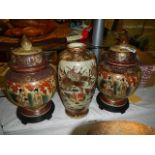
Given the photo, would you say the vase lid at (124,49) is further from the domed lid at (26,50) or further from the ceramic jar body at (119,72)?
the domed lid at (26,50)

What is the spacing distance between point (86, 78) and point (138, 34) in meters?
1.34

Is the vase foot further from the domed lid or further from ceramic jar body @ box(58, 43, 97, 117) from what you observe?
the domed lid

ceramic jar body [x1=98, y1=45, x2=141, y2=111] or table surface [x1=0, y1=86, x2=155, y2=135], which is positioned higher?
ceramic jar body [x1=98, y1=45, x2=141, y2=111]

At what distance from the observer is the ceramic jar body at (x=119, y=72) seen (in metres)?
0.74

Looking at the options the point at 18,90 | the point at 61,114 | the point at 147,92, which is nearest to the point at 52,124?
the point at 61,114

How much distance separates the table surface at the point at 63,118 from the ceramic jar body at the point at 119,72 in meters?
0.15

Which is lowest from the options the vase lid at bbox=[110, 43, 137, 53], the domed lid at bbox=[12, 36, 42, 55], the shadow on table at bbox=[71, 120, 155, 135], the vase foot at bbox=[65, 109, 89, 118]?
the vase foot at bbox=[65, 109, 89, 118]

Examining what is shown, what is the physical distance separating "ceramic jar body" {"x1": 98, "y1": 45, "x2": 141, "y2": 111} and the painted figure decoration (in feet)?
0.77

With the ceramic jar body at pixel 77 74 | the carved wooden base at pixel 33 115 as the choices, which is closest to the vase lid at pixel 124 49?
the ceramic jar body at pixel 77 74

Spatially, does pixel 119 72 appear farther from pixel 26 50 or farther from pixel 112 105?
pixel 26 50

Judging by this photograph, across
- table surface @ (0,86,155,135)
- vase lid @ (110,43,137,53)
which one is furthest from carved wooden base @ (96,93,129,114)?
vase lid @ (110,43,137,53)

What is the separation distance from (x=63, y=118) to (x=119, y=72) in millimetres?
348

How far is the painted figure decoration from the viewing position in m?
0.66
